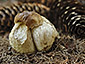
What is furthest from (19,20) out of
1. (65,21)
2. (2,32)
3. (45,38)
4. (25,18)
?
(2,32)

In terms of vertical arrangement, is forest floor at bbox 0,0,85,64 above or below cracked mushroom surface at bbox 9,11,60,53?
below

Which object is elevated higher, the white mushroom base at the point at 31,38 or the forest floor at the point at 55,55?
the white mushroom base at the point at 31,38

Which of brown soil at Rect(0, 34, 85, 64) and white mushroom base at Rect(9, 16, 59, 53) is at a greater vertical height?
white mushroom base at Rect(9, 16, 59, 53)

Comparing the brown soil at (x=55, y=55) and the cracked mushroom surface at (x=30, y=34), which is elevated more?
the cracked mushroom surface at (x=30, y=34)

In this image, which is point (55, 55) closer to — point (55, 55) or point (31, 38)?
point (55, 55)

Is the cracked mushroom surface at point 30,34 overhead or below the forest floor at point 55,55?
overhead

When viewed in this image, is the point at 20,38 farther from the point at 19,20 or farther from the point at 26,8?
the point at 26,8

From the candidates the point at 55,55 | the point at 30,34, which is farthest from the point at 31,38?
the point at 55,55

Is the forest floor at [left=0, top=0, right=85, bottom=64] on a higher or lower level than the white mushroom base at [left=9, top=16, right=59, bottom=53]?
lower
